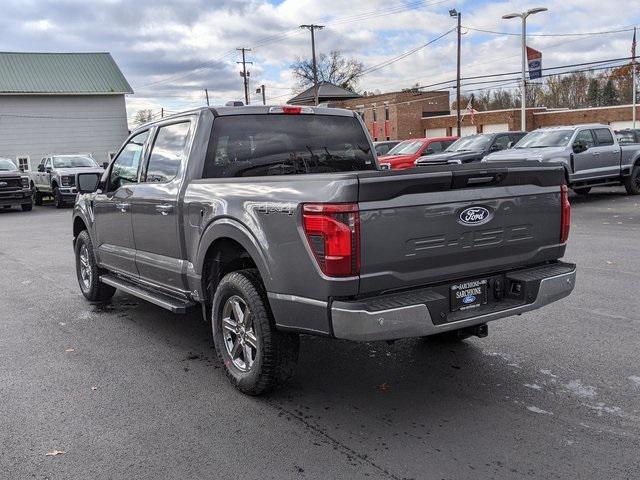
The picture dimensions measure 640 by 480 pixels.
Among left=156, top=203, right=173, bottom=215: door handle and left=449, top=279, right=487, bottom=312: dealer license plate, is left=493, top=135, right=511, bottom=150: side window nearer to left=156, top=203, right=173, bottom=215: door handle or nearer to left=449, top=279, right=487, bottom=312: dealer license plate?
left=156, top=203, right=173, bottom=215: door handle

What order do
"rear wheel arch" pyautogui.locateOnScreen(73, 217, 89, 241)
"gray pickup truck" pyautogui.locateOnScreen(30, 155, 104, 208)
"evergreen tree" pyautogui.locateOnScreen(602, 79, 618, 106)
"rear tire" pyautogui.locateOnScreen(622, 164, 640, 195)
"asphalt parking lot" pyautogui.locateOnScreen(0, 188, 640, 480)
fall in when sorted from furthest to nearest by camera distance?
1. "evergreen tree" pyautogui.locateOnScreen(602, 79, 618, 106)
2. "gray pickup truck" pyautogui.locateOnScreen(30, 155, 104, 208)
3. "rear tire" pyautogui.locateOnScreen(622, 164, 640, 195)
4. "rear wheel arch" pyautogui.locateOnScreen(73, 217, 89, 241)
5. "asphalt parking lot" pyautogui.locateOnScreen(0, 188, 640, 480)

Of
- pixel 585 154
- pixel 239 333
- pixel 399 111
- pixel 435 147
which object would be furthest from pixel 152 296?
pixel 399 111

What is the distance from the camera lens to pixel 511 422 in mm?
3754

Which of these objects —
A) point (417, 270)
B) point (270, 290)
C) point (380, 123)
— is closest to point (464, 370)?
point (417, 270)

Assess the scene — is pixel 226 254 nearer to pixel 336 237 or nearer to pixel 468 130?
pixel 336 237

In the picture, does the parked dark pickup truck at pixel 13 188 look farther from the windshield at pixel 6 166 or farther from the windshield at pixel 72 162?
the windshield at pixel 72 162

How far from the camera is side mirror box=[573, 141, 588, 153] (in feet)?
50.5

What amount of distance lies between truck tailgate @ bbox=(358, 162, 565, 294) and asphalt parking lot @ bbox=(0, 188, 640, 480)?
89cm

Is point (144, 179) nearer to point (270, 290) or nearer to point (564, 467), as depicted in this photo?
point (270, 290)

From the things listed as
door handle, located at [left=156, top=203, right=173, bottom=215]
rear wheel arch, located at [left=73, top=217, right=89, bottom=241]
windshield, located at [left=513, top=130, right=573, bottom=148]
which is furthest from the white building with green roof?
door handle, located at [left=156, top=203, right=173, bottom=215]

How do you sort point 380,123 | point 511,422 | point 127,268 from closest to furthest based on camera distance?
point 511,422
point 127,268
point 380,123

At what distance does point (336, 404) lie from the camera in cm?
413

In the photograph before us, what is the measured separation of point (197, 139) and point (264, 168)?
579 mm

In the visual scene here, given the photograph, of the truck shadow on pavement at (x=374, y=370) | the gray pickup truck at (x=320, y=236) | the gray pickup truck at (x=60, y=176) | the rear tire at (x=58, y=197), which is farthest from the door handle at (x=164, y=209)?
the rear tire at (x=58, y=197)
